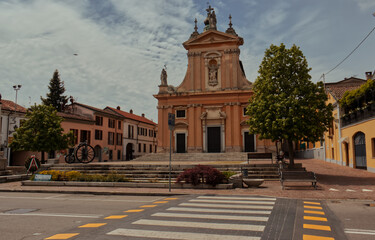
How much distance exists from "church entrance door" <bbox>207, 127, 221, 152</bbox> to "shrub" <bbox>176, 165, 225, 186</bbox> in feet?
79.1

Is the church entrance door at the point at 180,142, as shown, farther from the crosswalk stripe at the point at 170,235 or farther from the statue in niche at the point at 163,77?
the crosswalk stripe at the point at 170,235

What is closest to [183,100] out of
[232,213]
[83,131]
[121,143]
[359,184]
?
[83,131]

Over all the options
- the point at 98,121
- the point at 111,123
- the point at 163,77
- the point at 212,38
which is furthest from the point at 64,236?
the point at 111,123

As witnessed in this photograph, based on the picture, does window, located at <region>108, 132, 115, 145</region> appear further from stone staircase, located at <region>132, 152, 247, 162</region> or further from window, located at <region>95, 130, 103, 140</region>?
stone staircase, located at <region>132, 152, 247, 162</region>

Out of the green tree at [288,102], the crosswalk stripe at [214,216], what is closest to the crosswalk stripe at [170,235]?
the crosswalk stripe at [214,216]

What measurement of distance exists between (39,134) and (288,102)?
22.6 m

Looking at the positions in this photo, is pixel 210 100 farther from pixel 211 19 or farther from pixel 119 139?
pixel 119 139

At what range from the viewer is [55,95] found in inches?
2138

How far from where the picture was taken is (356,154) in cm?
2536

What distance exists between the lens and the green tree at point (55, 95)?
53609 mm

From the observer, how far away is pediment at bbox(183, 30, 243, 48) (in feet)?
130

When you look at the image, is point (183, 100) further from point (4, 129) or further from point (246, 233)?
point (246, 233)

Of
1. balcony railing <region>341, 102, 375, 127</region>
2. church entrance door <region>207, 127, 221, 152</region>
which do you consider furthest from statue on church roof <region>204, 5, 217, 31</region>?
balcony railing <region>341, 102, 375, 127</region>

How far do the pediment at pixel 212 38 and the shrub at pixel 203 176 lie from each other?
2792cm
